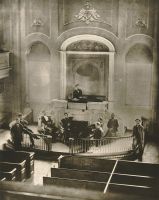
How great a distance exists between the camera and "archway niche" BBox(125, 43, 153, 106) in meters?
14.5

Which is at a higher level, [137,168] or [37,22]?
[37,22]

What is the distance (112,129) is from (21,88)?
14.4ft

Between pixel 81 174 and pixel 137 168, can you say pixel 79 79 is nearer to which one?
pixel 137 168

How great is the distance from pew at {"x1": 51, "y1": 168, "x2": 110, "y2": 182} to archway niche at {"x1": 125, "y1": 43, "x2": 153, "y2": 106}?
5.79 m

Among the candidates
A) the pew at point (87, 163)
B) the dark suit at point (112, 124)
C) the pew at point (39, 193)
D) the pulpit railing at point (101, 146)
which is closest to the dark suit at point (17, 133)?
the pulpit railing at point (101, 146)

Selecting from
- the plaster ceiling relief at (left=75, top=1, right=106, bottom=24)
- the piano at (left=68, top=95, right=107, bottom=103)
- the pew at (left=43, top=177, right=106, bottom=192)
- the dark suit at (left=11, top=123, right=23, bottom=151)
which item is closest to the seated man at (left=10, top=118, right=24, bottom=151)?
the dark suit at (left=11, top=123, right=23, bottom=151)

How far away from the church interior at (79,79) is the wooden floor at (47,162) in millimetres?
34

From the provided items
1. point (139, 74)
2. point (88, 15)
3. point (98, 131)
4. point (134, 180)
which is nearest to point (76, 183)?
point (134, 180)

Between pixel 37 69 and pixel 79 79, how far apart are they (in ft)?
5.83

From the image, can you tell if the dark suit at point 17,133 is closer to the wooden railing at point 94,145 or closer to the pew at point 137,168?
the wooden railing at point 94,145

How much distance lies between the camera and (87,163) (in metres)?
10.4

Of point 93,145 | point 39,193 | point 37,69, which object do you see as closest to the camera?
point 39,193

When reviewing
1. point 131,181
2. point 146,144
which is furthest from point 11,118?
point 131,181

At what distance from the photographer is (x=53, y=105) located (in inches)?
604
